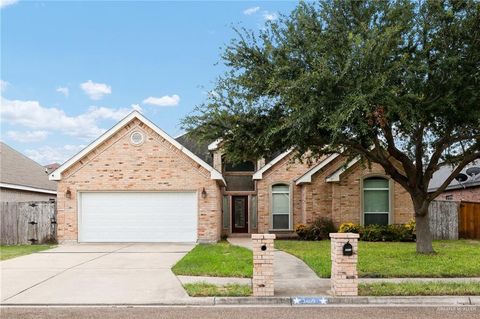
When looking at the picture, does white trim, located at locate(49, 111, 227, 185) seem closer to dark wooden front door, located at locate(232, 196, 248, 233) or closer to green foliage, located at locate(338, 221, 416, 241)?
dark wooden front door, located at locate(232, 196, 248, 233)

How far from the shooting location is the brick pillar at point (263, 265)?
9.09 m

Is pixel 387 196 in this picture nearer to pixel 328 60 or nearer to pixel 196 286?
pixel 328 60

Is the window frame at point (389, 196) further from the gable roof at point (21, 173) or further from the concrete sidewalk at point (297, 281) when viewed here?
the gable roof at point (21, 173)

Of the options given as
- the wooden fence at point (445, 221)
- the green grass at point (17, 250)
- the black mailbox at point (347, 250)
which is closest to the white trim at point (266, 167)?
the wooden fence at point (445, 221)

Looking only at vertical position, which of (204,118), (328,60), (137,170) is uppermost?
(328,60)

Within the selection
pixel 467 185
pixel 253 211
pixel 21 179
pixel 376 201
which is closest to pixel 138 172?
pixel 253 211

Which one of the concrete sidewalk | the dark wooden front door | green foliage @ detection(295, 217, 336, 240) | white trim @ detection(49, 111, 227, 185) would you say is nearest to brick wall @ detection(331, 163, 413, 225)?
green foliage @ detection(295, 217, 336, 240)

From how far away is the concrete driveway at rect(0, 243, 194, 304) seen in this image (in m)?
9.25

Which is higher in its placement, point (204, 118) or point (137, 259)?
point (204, 118)

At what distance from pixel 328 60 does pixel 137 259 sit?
326 inches

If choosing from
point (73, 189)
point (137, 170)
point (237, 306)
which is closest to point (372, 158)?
point (237, 306)

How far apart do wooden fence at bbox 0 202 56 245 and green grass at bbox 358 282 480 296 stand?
1547 cm

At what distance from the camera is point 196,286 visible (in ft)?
32.3

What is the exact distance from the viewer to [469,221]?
888 inches
